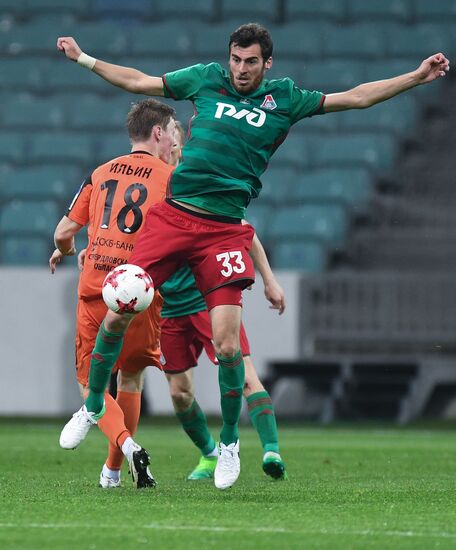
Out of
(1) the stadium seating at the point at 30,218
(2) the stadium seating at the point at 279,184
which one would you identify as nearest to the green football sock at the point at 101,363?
(1) the stadium seating at the point at 30,218

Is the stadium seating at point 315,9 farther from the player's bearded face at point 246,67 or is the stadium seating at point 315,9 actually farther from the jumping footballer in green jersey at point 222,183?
the player's bearded face at point 246,67

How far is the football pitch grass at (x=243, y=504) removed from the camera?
5.03 m

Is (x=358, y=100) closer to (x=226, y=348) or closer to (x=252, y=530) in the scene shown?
(x=226, y=348)

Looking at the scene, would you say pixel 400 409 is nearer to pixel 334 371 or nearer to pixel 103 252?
pixel 334 371

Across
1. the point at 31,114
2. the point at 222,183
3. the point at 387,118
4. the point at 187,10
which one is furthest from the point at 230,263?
the point at 187,10

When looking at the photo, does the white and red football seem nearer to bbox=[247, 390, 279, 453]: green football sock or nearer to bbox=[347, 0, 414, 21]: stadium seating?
bbox=[247, 390, 279, 453]: green football sock

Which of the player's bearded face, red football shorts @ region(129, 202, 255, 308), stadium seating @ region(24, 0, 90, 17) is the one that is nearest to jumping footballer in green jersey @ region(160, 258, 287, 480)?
red football shorts @ region(129, 202, 255, 308)

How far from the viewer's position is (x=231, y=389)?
691 centimetres

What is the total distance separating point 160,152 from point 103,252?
0.74 metres

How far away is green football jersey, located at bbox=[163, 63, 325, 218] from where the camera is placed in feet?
22.6

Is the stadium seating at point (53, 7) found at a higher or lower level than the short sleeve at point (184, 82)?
higher

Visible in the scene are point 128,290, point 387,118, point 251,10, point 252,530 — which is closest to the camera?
point 252,530

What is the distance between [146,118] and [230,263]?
1.15m

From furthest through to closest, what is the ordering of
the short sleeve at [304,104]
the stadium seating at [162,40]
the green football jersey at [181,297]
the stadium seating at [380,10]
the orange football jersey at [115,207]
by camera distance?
the stadium seating at [162,40] < the stadium seating at [380,10] < the green football jersey at [181,297] < the orange football jersey at [115,207] < the short sleeve at [304,104]
